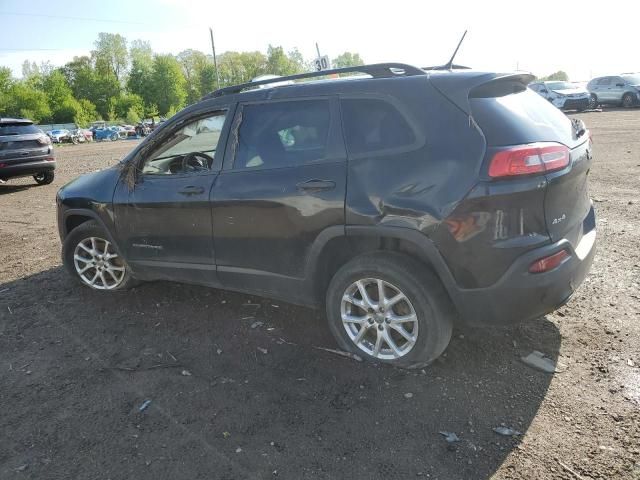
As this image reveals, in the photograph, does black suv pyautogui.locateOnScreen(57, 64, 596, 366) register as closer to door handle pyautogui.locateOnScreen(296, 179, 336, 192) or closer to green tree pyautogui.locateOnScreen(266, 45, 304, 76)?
door handle pyautogui.locateOnScreen(296, 179, 336, 192)

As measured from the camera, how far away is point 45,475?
2533 mm

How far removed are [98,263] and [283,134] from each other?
2.40m

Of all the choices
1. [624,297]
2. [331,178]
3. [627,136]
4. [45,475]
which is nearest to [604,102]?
[627,136]

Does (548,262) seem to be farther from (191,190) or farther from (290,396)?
(191,190)

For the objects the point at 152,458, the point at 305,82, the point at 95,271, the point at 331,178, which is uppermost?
the point at 305,82

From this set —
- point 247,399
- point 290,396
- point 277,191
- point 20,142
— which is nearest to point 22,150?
point 20,142

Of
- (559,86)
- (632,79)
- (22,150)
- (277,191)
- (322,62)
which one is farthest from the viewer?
(559,86)

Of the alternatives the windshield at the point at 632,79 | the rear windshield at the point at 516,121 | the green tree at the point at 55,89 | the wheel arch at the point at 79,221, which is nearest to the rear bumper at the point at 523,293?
the rear windshield at the point at 516,121

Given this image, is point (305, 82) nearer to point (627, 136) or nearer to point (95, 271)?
point (95, 271)

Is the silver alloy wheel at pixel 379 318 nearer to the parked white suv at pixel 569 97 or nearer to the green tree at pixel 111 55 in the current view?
the parked white suv at pixel 569 97

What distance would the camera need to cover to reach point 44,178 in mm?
12930

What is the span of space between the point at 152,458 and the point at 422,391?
5.08 feet

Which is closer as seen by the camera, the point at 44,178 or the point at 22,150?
the point at 22,150

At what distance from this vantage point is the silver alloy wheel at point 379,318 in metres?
3.17
